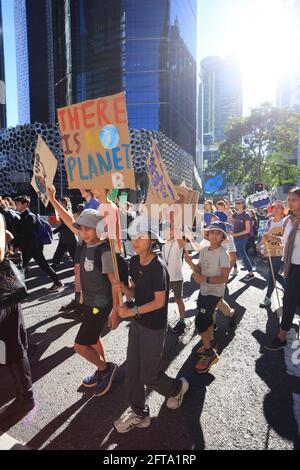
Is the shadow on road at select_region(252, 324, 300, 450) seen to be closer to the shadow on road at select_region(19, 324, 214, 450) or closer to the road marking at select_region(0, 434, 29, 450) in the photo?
the shadow on road at select_region(19, 324, 214, 450)

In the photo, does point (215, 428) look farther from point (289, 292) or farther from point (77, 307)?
point (77, 307)

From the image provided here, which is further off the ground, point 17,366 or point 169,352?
point 17,366

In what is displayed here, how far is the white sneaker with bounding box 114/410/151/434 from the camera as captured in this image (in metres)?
2.57

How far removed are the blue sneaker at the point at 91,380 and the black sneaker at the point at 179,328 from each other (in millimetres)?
1490

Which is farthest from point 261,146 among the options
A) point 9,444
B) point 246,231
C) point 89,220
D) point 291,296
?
point 9,444

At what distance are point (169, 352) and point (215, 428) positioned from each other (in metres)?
1.38

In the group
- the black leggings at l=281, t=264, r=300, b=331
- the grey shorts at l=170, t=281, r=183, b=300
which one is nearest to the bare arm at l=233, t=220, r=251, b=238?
the grey shorts at l=170, t=281, r=183, b=300

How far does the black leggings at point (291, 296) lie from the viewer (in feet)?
12.7

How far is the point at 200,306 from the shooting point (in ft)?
11.7

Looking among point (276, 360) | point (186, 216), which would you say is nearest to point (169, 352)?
point (276, 360)

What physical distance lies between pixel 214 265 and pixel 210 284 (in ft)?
0.67

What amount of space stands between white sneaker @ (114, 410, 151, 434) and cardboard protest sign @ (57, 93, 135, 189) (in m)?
1.86

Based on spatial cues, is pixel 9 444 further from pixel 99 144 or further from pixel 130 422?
pixel 99 144

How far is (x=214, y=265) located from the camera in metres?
3.56
